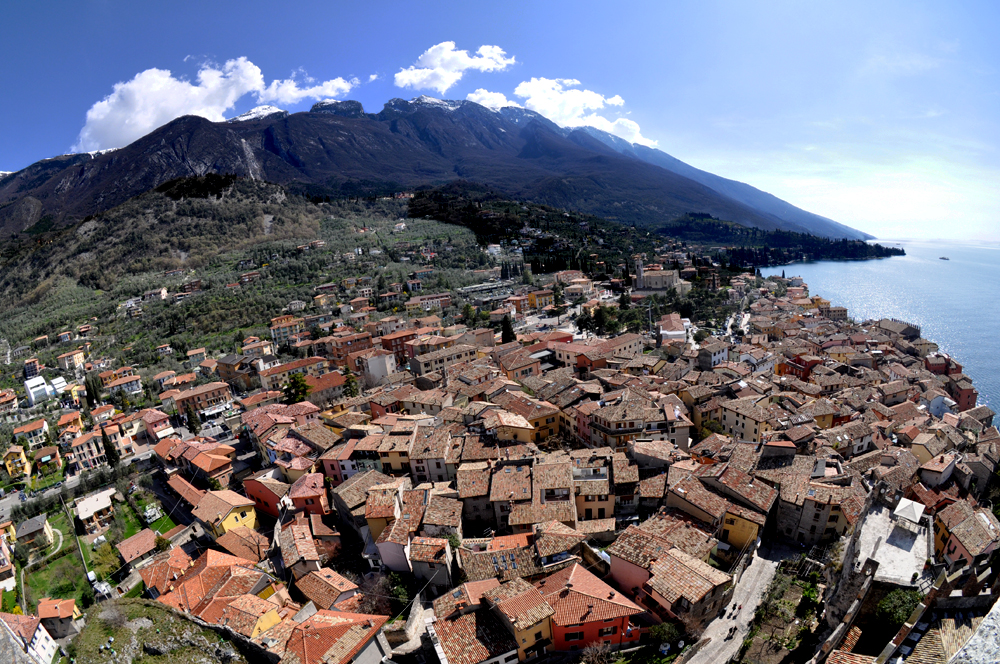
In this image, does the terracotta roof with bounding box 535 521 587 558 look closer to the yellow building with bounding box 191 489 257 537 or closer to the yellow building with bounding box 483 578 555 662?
the yellow building with bounding box 483 578 555 662

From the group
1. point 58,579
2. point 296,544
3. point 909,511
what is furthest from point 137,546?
point 909,511

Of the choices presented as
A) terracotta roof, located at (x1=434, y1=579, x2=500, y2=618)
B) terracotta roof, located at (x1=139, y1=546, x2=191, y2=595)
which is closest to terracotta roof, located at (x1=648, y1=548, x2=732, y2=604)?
terracotta roof, located at (x1=434, y1=579, x2=500, y2=618)

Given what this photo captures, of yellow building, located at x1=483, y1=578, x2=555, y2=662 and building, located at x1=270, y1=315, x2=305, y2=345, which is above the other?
building, located at x1=270, y1=315, x2=305, y2=345

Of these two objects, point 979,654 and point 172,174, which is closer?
point 979,654

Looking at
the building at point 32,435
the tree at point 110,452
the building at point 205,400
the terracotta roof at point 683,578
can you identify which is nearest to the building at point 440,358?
the building at point 205,400

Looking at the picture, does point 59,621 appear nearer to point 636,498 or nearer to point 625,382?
point 636,498

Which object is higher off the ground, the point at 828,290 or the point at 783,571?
the point at 828,290

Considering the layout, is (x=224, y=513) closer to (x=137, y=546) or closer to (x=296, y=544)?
(x=137, y=546)

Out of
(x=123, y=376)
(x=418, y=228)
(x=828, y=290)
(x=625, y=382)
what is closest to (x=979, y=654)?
(x=625, y=382)
